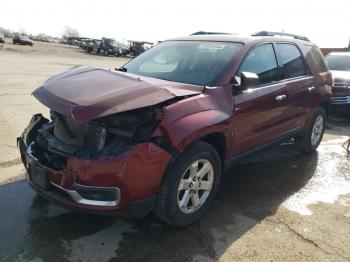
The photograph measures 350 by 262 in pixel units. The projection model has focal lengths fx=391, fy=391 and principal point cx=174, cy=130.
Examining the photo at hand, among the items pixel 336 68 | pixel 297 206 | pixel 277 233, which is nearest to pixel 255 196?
pixel 297 206

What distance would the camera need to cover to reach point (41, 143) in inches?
143

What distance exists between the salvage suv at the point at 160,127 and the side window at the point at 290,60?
11 centimetres

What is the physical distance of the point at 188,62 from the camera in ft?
14.4

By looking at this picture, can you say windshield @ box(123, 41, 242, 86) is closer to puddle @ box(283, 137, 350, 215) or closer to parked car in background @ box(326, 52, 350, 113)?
puddle @ box(283, 137, 350, 215)

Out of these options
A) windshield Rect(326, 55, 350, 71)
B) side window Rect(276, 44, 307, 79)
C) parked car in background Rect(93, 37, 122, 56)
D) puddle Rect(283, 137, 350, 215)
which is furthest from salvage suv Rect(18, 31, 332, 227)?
parked car in background Rect(93, 37, 122, 56)

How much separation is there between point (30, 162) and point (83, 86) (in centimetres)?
82

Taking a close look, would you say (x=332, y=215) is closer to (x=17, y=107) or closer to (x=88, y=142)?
(x=88, y=142)

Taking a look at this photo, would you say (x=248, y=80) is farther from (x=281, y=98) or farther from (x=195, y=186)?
(x=195, y=186)

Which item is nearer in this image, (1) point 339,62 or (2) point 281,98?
(2) point 281,98

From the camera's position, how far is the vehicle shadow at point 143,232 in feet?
10.5

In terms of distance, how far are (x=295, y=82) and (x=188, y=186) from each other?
7.93 ft

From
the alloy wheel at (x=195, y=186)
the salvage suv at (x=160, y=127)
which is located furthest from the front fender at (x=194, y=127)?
the alloy wheel at (x=195, y=186)

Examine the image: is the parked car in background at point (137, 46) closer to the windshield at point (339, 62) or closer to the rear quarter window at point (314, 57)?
the windshield at point (339, 62)

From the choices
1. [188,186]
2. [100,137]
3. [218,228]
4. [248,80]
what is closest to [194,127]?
[188,186]
